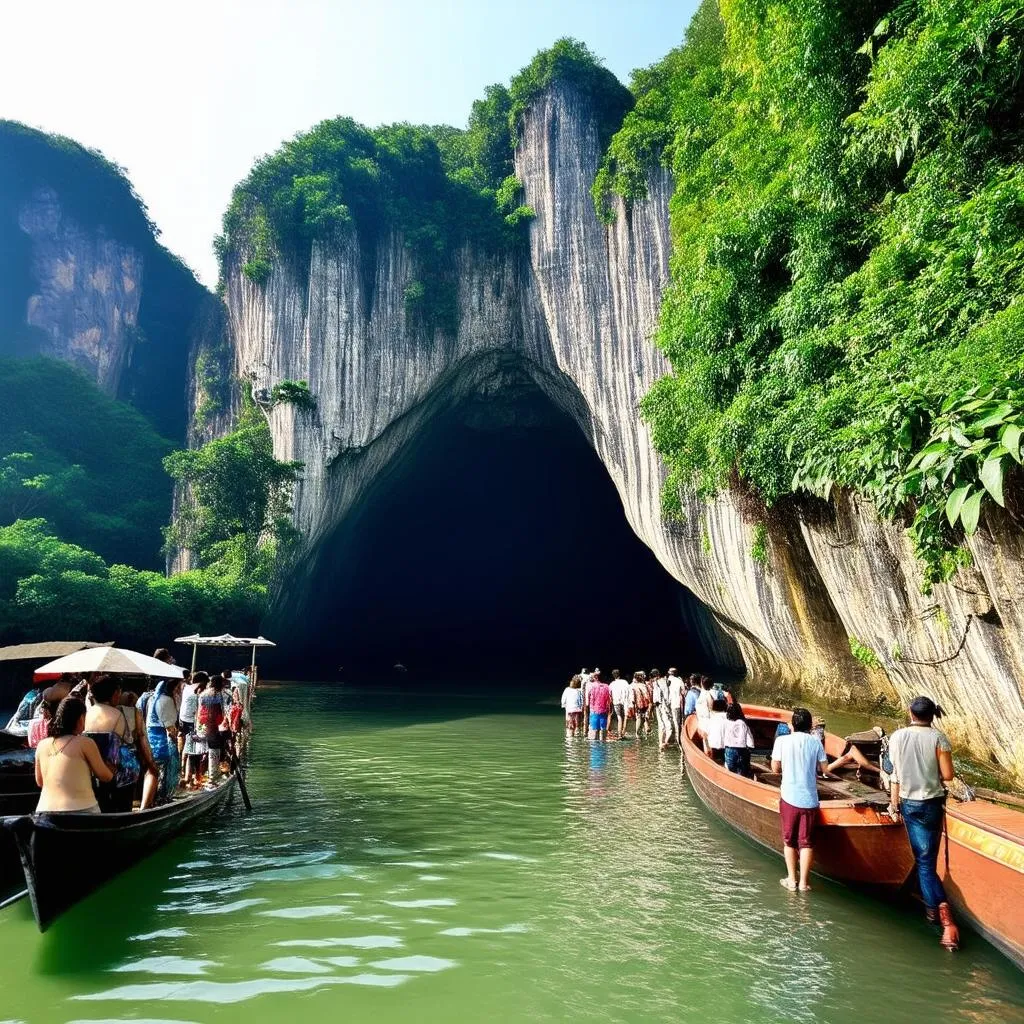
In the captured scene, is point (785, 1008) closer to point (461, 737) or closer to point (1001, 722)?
point (1001, 722)

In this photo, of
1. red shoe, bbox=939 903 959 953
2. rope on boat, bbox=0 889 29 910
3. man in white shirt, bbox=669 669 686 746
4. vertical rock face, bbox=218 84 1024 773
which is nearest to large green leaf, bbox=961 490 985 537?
red shoe, bbox=939 903 959 953

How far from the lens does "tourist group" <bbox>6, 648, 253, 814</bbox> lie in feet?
17.5

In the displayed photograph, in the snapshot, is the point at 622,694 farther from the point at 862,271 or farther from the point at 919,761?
the point at 919,761

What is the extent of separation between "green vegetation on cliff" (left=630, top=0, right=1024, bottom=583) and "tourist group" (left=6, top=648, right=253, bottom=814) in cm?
730

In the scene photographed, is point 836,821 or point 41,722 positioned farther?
point 41,722

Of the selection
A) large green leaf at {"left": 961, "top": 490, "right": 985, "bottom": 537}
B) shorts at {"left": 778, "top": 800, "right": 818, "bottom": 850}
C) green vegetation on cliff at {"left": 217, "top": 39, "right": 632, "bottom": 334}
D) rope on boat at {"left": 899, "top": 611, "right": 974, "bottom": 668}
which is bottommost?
shorts at {"left": 778, "top": 800, "right": 818, "bottom": 850}

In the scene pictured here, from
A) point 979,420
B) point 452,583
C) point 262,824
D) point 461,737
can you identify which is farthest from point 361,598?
point 979,420

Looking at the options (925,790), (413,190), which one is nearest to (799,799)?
(925,790)

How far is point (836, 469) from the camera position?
372 inches

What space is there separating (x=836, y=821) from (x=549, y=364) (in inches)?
1048

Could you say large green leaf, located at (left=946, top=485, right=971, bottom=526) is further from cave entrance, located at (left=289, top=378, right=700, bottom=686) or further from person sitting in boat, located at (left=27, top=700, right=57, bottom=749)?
cave entrance, located at (left=289, top=378, right=700, bottom=686)

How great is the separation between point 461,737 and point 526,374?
20.8 m

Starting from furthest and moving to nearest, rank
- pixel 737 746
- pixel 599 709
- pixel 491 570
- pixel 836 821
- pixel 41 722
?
pixel 491 570 → pixel 599 709 → pixel 737 746 → pixel 41 722 → pixel 836 821

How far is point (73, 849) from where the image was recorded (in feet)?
17.0
